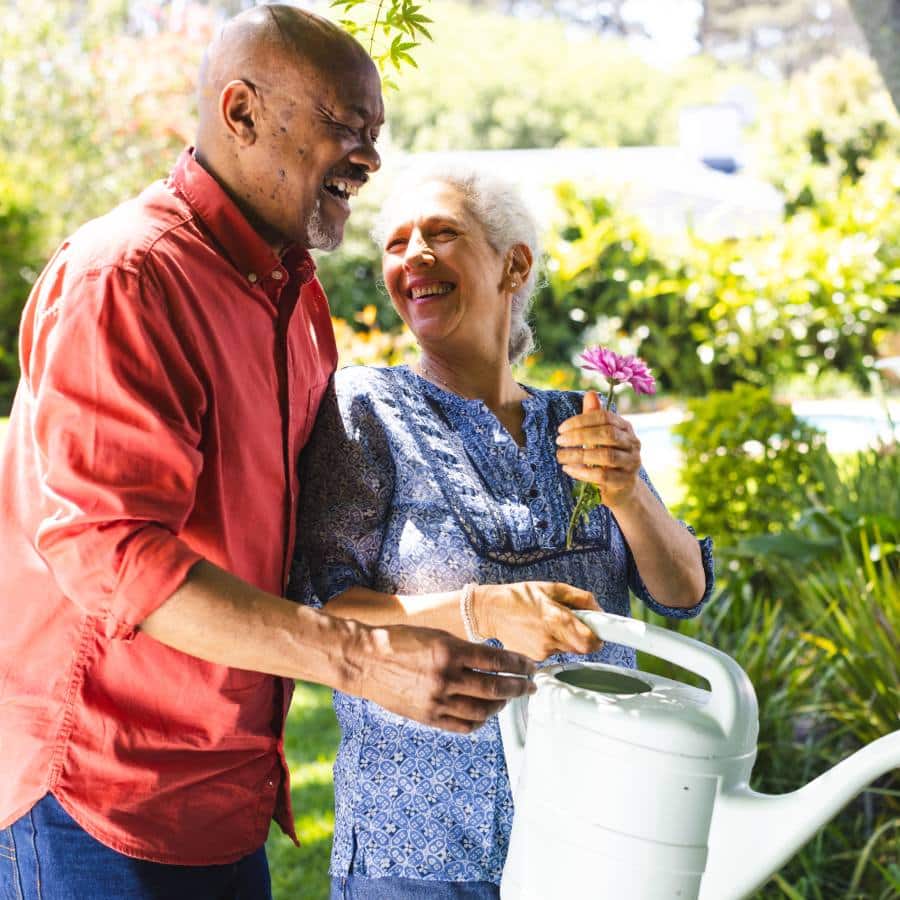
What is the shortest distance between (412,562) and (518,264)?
64 cm

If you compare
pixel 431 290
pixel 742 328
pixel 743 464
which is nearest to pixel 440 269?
pixel 431 290

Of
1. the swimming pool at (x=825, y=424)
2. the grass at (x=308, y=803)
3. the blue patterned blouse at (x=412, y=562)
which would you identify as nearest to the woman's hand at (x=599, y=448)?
the blue patterned blouse at (x=412, y=562)

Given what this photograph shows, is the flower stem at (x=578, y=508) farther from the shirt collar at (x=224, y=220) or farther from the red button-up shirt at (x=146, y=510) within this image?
the shirt collar at (x=224, y=220)

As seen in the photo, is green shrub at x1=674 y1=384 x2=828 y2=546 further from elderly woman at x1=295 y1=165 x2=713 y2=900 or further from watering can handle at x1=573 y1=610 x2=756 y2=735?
watering can handle at x1=573 y1=610 x2=756 y2=735

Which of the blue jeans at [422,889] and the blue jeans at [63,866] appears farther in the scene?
the blue jeans at [422,889]

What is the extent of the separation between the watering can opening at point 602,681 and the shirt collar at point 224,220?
0.65 meters

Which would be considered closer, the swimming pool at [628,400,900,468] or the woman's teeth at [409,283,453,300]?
the woman's teeth at [409,283,453,300]

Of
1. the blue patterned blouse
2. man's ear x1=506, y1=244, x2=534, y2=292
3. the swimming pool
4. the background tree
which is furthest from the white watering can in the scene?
the swimming pool

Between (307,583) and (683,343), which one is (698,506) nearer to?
(307,583)

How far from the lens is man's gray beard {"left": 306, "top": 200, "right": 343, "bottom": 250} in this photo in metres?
1.58

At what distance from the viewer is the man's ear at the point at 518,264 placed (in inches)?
83.8

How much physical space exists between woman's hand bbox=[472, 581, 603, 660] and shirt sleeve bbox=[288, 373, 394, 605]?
0.21 m

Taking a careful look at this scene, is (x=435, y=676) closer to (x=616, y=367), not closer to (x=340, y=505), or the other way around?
(x=340, y=505)

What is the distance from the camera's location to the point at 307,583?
1736 mm
